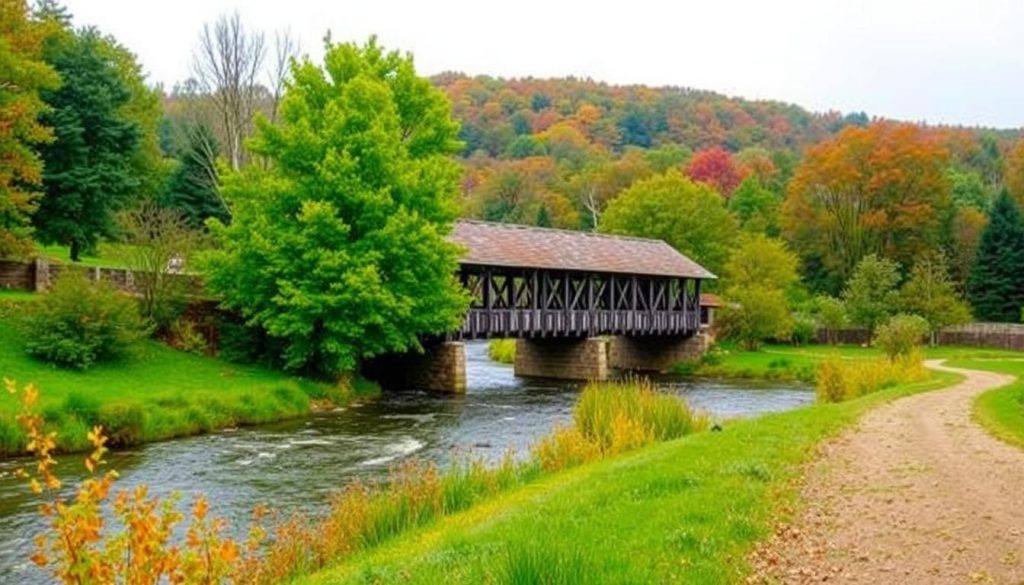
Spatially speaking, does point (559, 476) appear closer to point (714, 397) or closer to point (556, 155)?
point (714, 397)

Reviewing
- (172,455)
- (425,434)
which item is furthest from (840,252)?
(172,455)

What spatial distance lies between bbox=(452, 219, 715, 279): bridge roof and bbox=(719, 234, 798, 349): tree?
2.64 metres

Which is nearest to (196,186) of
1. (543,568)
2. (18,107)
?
(18,107)

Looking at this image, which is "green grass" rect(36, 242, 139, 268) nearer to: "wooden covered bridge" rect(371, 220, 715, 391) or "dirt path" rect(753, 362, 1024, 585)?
"wooden covered bridge" rect(371, 220, 715, 391)

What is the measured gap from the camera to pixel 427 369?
1391 inches

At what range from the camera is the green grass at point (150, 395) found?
760 inches

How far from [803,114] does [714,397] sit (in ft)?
323

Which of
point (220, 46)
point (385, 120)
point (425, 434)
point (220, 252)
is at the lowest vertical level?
point (425, 434)

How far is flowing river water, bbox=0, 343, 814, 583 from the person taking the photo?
14.3 metres

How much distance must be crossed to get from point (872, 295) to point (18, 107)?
42379mm

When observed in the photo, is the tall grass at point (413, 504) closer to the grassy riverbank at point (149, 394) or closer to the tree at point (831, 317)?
the grassy riverbank at point (149, 394)

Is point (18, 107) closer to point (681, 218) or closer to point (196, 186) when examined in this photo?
point (196, 186)

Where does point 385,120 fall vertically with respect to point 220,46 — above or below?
below

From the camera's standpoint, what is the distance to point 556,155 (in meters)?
101
